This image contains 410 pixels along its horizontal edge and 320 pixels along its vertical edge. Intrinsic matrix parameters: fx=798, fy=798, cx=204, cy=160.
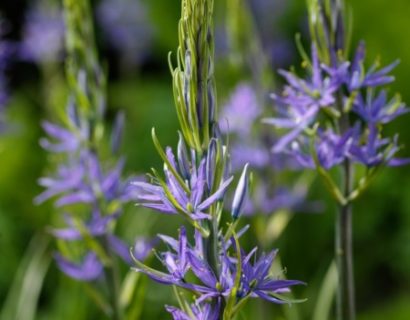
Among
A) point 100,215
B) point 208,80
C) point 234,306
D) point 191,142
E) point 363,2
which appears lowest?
point 234,306

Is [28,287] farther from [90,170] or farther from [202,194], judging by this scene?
[202,194]

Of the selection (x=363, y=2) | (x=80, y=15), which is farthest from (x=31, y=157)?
(x=80, y=15)

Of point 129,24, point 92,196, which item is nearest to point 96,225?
point 92,196

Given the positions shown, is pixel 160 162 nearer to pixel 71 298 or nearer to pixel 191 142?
pixel 71 298

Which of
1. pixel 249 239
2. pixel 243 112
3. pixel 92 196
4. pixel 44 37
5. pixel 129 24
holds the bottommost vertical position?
pixel 249 239

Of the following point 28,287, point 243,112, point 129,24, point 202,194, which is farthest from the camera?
point 129,24

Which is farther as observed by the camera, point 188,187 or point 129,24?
point 129,24

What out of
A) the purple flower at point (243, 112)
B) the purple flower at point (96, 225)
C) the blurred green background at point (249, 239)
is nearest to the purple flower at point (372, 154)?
the purple flower at point (96, 225)

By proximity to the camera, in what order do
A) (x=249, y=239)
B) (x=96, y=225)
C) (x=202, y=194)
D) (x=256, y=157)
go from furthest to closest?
(x=249, y=239) < (x=256, y=157) < (x=96, y=225) < (x=202, y=194)

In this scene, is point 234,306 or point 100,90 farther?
point 100,90
